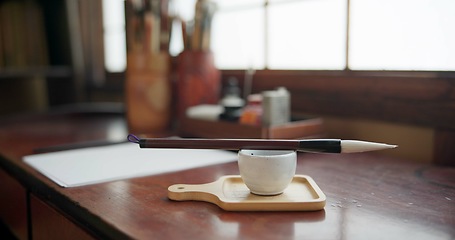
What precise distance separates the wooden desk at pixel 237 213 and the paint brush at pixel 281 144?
88mm

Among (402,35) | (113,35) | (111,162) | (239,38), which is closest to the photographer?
(111,162)

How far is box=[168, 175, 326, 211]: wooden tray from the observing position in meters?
0.62

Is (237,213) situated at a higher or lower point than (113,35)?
lower


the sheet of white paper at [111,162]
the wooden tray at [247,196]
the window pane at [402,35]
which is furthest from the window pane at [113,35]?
the wooden tray at [247,196]

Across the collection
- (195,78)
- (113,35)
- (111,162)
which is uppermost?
(113,35)

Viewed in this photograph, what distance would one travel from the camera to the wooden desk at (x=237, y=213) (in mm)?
548

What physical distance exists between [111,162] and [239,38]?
0.82 metres

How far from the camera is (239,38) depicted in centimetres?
163

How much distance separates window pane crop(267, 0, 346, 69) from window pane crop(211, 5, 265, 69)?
6cm

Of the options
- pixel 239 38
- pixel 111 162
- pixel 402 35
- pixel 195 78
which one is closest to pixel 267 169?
pixel 111 162

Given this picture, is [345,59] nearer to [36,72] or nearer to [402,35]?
[402,35]

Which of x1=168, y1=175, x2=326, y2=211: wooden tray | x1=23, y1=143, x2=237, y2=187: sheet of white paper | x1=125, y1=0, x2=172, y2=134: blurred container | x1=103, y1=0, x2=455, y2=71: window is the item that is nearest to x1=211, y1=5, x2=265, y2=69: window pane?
x1=103, y1=0, x2=455, y2=71: window

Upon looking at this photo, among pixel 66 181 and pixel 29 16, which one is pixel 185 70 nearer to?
pixel 66 181

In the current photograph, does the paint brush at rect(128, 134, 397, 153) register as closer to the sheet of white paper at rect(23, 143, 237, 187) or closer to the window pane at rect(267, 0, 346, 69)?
the sheet of white paper at rect(23, 143, 237, 187)
